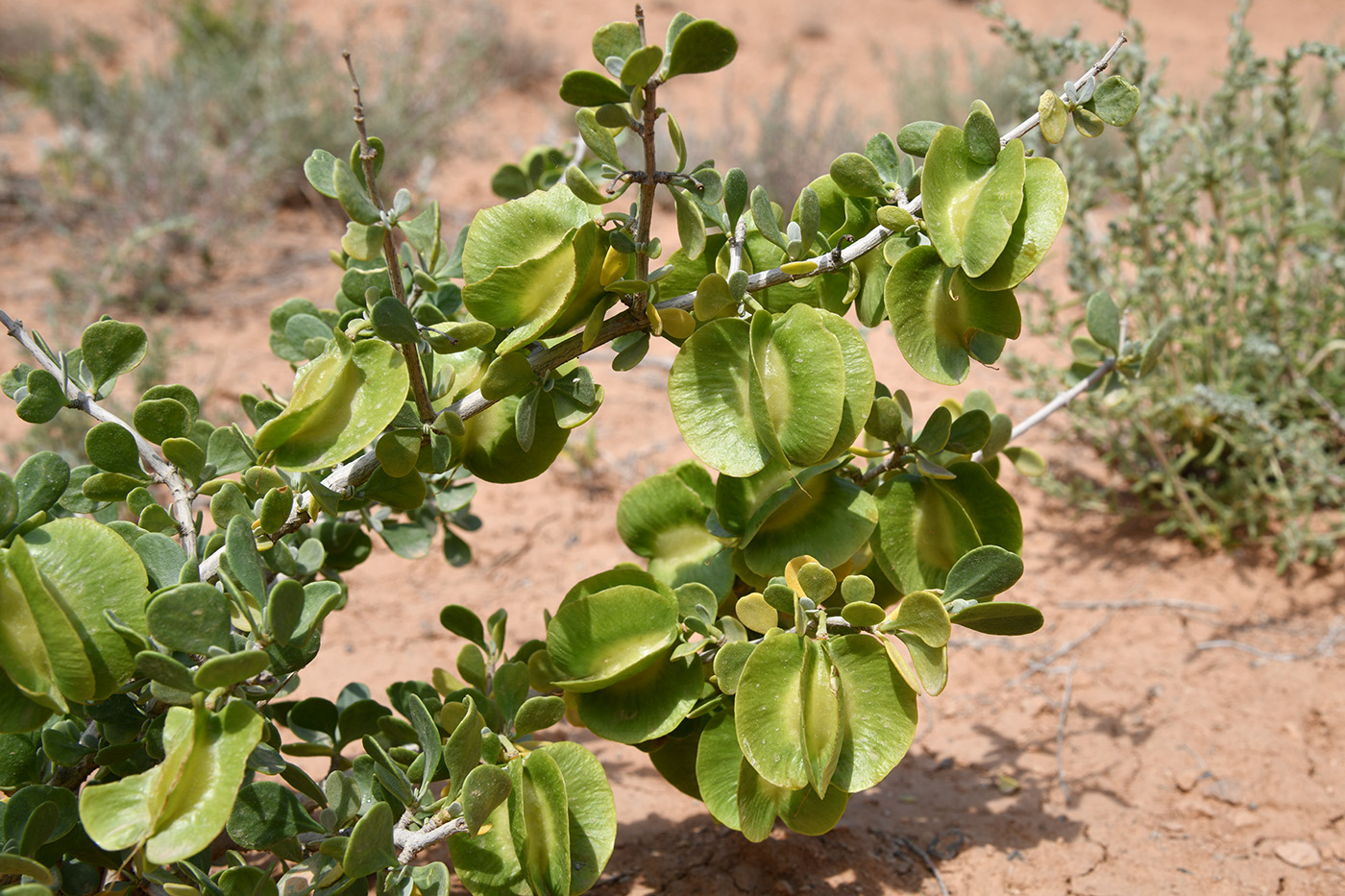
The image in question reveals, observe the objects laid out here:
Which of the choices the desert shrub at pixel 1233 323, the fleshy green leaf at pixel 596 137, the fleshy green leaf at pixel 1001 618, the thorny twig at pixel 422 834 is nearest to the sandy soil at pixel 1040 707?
the desert shrub at pixel 1233 323

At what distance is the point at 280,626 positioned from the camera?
0.69 m

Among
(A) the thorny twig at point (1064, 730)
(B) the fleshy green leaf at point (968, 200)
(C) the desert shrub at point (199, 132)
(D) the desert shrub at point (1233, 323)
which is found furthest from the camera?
(C) the desert shrub at point (199, 132)

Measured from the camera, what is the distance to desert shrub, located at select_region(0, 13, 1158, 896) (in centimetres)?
69

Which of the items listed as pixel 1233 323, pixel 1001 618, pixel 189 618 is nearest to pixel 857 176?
pixel 1001 618

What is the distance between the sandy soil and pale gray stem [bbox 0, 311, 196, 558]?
70 cm

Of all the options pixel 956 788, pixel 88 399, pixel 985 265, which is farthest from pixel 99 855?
pixel 956 788

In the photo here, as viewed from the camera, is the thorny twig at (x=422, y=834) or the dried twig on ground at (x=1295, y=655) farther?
the dried twig on ground at (x=1295, y=655)

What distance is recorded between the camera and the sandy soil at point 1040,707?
4.24 ft

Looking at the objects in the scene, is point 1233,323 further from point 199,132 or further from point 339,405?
point 199,132

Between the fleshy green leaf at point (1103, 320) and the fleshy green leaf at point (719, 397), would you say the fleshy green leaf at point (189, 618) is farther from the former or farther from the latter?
the fleshy green leaf at point (1103, 320)

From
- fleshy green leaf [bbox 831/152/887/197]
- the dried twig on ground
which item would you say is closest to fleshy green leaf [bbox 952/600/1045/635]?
fleshy green leaf [bbox 831/152/887/197]

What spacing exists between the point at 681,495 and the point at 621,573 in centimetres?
13

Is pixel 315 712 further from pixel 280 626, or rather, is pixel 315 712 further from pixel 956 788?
pixel 956 788

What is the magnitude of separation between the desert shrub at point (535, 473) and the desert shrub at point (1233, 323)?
1.30 m
